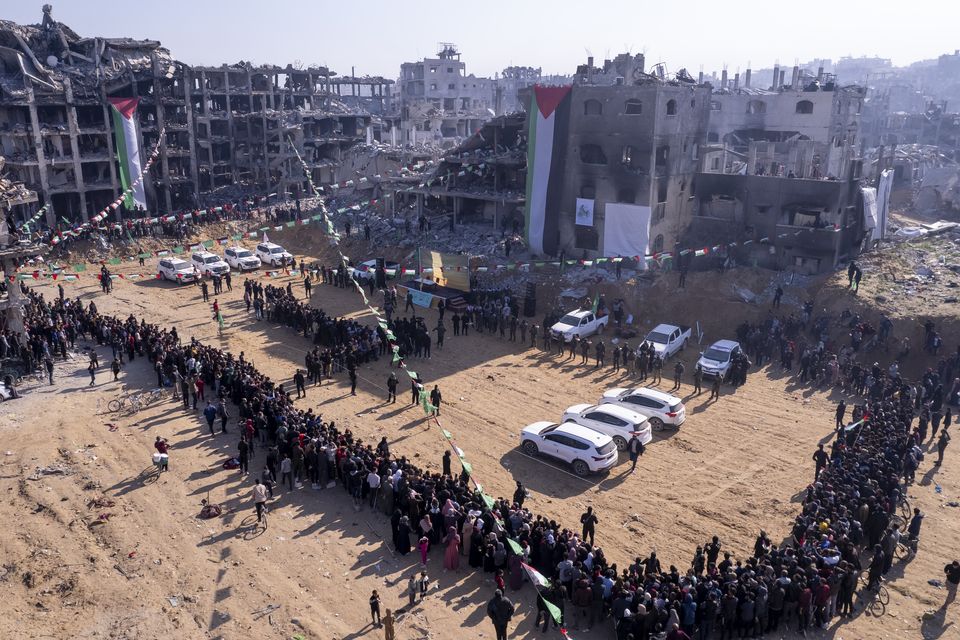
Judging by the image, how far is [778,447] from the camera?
24469mm

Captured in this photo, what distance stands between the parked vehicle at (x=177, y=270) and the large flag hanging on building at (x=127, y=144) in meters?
11.2

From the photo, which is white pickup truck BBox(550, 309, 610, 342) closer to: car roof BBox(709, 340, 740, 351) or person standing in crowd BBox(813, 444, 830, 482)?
car roof BBox(709, 340, 740, 351)

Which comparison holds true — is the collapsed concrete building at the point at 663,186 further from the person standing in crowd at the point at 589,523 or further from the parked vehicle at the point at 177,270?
the person standing in crowd at the point at 589,523

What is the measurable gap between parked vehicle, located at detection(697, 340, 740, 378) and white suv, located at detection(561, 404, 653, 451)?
7090mm

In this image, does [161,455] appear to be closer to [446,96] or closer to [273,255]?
[273,255]

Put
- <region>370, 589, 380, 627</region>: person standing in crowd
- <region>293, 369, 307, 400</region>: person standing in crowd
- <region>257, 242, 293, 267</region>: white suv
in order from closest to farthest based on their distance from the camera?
<region>370, 589, 380, 627</region>: person standing in crowd < <region>293, 369, 307, 400</region>: person standing in crowd < <region>257, 242, 293, 267</region>: white suv

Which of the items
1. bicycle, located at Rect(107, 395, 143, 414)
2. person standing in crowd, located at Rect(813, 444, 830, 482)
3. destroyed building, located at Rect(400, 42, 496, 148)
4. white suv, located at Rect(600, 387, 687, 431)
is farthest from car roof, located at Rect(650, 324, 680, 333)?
destroyed building, located at Rect(400, 42, 496, 148)

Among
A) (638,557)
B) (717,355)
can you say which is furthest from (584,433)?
(717,355)

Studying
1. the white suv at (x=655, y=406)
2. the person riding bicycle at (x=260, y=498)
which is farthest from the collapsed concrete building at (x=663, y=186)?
the person riding bicycle at (x=260, y=498)

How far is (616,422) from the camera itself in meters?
23.5

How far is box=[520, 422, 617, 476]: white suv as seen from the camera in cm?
2200

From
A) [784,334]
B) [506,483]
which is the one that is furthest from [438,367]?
[784,334]

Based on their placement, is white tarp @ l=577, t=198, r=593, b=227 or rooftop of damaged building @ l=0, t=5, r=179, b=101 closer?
white tarp @ l=577, t=198, r=593, b=227

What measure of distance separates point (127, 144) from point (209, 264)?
1640cm
